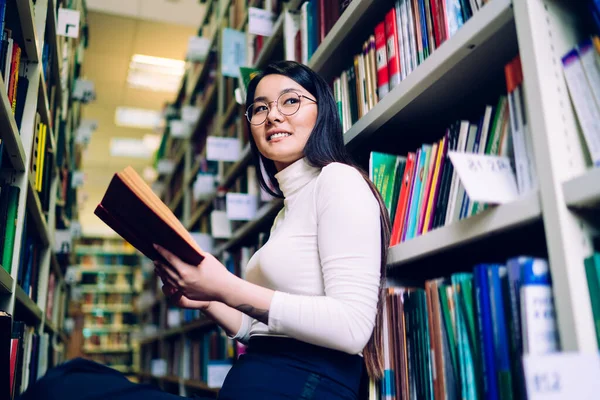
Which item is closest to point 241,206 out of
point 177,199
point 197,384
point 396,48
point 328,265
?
point 396,48

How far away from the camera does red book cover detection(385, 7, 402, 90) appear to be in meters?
1.20

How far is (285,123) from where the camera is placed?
4.20ft

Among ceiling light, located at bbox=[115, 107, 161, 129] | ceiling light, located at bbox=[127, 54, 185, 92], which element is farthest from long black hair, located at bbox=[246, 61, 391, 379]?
ceiling light, located at bbox=[115, 107, 161, 129]

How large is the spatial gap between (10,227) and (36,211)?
511 mm

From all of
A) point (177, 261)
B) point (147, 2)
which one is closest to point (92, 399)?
point (177, 261)

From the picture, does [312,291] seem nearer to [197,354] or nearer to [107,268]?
[197,354]

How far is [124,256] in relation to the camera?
844 centimetres

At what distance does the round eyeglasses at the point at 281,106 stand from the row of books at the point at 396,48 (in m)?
0.16

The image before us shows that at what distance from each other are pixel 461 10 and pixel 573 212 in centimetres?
51

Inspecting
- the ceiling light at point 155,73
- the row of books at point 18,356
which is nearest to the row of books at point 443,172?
the row of books at point 18,356

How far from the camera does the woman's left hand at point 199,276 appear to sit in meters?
0.91

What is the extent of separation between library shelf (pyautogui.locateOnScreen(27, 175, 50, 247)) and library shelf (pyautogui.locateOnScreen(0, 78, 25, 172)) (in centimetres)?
13

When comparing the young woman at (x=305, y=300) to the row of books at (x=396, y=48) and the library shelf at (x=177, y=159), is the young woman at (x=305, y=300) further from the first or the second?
the library shelf at (x=177, y=159)

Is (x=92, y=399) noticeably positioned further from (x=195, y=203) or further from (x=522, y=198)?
(x=195, y=203)
